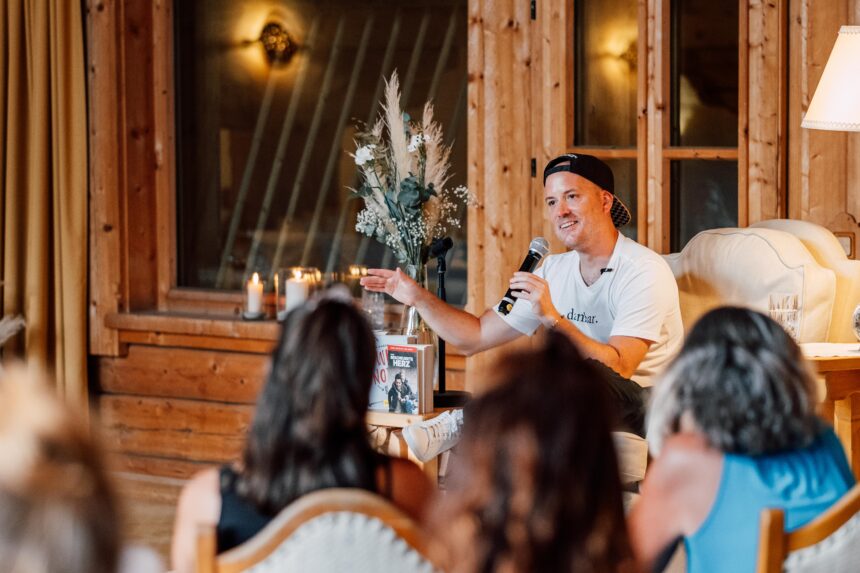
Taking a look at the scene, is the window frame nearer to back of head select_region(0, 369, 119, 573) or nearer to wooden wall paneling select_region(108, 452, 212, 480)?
wooden wall paneling select_region(108, 452, 212, 480)

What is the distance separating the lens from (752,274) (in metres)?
3.38

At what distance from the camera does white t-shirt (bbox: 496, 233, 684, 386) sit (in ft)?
10.6

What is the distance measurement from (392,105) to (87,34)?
5.82ft

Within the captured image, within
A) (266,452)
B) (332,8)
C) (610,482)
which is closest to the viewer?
(610,482)

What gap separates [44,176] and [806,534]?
372 centimetres

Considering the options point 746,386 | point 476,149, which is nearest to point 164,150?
point 476,149

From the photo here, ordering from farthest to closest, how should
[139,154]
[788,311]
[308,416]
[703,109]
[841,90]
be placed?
[139,154], [703,109], [841,90], [788,311], [308,416]

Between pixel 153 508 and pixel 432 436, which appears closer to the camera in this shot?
pixel 432 436

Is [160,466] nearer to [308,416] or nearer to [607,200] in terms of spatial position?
[607,200]

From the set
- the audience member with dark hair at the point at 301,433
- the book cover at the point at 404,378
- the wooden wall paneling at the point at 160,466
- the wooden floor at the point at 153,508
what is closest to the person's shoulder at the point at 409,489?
the audience member with dark hair at the point at 301,433

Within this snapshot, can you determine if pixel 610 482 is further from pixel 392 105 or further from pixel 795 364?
pixel 392 105

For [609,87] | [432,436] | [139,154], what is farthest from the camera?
[139,154]

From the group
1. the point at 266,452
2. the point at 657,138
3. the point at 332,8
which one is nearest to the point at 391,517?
the point at 266,452

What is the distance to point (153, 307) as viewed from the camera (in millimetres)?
4855
